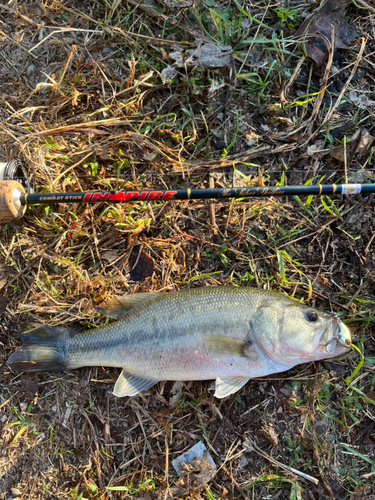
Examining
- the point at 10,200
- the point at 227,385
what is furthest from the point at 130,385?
the point at 10,200

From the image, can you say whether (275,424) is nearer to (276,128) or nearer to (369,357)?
(369,357)

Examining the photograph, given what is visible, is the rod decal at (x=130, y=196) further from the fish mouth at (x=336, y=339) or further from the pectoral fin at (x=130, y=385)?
the fish mouth at (x=336, y=339)

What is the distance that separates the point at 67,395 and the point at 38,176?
2.12 metres

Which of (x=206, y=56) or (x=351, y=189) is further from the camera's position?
(x=206, y=56)

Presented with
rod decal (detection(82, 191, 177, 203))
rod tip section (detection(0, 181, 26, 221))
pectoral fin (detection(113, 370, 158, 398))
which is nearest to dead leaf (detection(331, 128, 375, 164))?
rod decal (detection(82, 191, 177, 203))

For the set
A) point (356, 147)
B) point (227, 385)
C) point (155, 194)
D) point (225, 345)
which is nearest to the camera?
point (225, 345)

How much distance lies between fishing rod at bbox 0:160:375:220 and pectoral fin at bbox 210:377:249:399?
60.8 inches

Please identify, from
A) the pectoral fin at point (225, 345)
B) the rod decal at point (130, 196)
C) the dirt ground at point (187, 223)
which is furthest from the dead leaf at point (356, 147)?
the pectoral fin at point (225, 345)

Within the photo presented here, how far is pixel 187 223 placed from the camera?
323 centimetres

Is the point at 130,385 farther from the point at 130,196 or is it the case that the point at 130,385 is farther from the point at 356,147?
the point at 356,147

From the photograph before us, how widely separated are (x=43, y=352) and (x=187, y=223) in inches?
69.6

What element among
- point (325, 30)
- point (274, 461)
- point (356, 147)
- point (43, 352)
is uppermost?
point (325, 30)

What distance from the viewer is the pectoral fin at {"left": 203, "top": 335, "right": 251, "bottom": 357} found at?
2.63 m

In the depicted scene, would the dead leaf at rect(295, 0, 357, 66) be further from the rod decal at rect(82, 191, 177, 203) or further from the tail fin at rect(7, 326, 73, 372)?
the tail fin at rect(7, 326, 73, 372)
